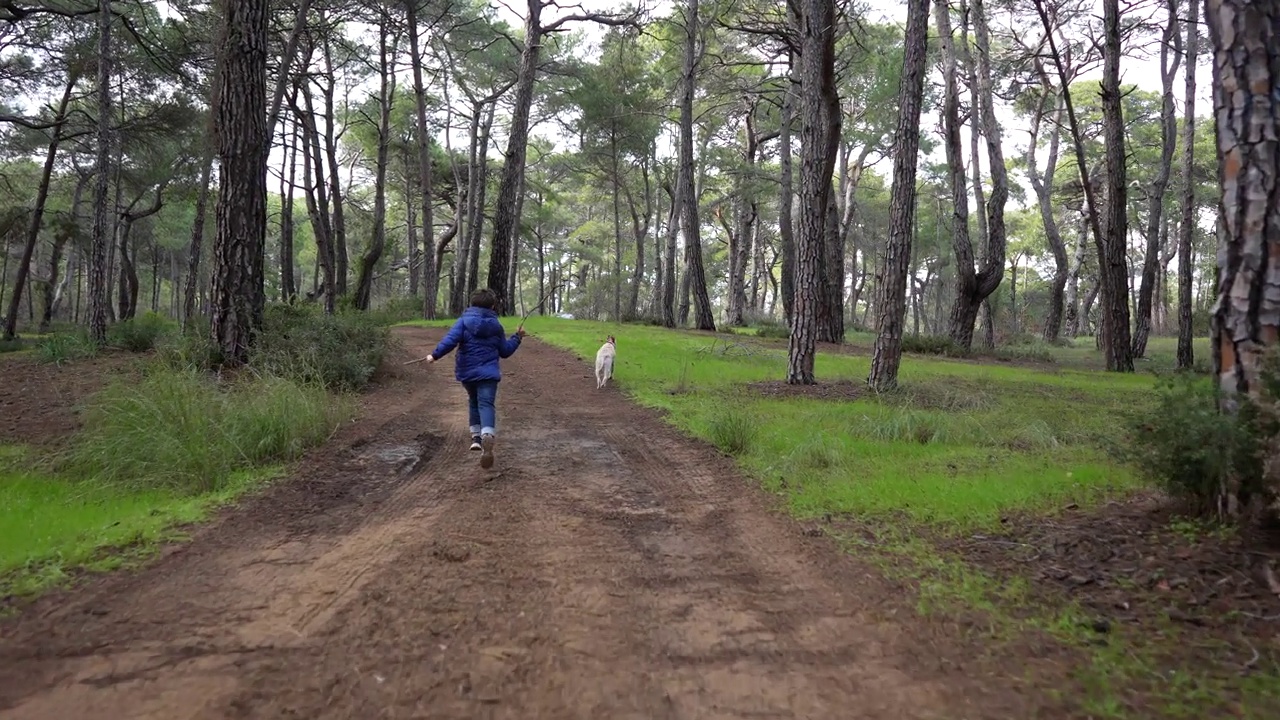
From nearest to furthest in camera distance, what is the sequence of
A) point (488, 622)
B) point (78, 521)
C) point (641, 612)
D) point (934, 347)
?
point (488, 622) < point (641, 612) < point (78, 521) < point (934, 347)

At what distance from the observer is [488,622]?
3062 millimetres

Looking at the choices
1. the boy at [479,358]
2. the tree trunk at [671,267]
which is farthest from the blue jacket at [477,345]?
the tree trunk at [671,267]

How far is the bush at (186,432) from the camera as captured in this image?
5.00 meters

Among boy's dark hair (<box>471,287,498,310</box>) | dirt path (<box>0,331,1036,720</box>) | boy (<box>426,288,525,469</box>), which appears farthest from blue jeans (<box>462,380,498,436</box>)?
dirt path (<box>0,331,1036,720</box>)

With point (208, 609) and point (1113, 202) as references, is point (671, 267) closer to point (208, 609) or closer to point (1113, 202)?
point (1113, 202)

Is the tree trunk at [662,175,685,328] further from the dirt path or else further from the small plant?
the dirt path

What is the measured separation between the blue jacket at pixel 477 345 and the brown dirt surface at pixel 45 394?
3312 millimetres

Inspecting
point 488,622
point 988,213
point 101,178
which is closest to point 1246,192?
point 488,622

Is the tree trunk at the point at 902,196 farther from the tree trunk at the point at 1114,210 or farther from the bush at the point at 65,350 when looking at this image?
the bush at the point at 65,350

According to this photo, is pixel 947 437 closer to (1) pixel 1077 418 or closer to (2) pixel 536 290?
(1) pixel 1077 418

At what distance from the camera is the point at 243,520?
439 centimetres

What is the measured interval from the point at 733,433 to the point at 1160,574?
3.72 metres

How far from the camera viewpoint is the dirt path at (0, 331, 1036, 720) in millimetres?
2471

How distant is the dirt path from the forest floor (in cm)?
1
